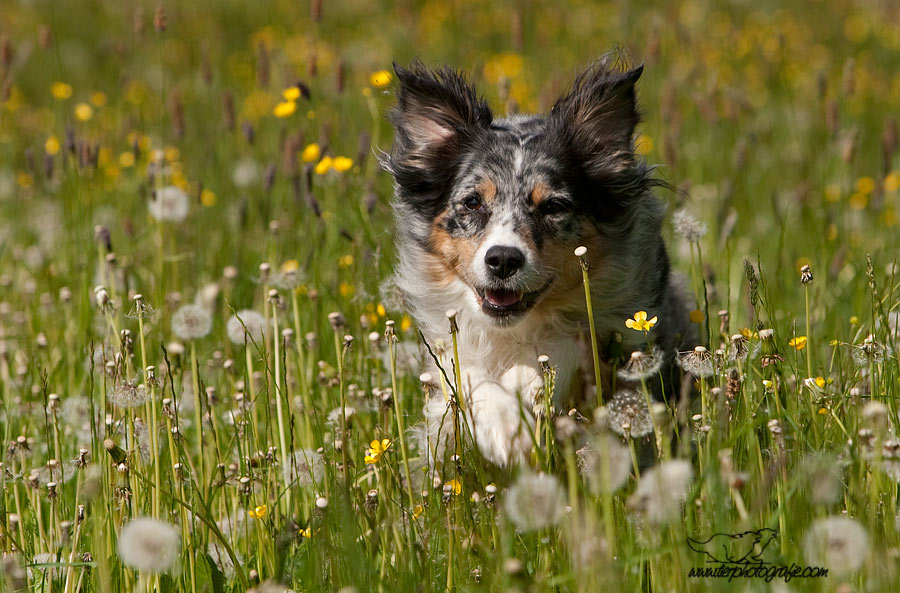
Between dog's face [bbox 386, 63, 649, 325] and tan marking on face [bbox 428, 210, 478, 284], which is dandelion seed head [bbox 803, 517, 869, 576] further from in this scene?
tan marking on face [bbox 428, 210, 478, 284]

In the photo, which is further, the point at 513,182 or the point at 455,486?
the point at 513,182

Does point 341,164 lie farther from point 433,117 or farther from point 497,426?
point 497,426

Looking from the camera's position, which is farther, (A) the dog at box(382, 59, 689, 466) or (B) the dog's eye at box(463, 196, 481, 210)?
(B) the dog's eye at box(463, 196, 481, 210)

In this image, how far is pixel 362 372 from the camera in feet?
14.3

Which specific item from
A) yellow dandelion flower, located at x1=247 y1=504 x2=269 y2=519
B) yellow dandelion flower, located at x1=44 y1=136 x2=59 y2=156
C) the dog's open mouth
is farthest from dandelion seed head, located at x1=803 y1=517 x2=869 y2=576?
yellow dandelion flower, located at x1=44 y1=136 x2=59 y2=156

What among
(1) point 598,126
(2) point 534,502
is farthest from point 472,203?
(2) point 534,502

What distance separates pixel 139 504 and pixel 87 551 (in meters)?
0.37

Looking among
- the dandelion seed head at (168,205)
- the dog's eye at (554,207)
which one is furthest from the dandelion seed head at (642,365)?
the dandelion seed head at (168,205)

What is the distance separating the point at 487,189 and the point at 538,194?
21 centimetres

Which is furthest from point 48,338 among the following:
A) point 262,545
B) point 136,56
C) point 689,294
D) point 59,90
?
point 136,56

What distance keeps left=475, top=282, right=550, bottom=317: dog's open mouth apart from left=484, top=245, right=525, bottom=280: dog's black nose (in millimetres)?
127

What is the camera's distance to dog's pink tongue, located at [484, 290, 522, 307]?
4.10 meters

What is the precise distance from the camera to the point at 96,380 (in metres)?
4.65

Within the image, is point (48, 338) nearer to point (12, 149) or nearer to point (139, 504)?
point (139, 504)
